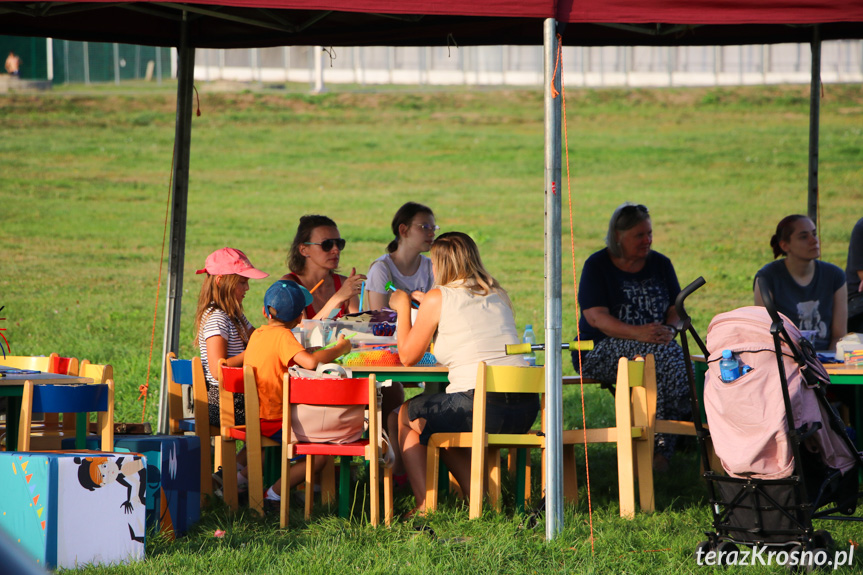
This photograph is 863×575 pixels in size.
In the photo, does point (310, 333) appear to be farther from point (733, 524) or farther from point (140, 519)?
point (733, 524)

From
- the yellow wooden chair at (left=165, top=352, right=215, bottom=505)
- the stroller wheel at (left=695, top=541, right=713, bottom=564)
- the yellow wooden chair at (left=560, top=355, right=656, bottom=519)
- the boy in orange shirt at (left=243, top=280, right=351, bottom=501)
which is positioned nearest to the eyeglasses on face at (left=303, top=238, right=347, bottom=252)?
the yellow wooden chair at (left=165, top=352, right=215, bottom=505)

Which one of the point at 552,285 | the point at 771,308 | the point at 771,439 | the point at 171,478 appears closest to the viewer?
the point at 771,308

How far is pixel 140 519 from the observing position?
Result: 4113 millimetres

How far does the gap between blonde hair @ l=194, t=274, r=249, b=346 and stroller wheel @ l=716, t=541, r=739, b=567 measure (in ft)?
8.82

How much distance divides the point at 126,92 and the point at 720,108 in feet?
46.4

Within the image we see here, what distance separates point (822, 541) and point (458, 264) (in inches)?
77.3

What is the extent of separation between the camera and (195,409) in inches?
208

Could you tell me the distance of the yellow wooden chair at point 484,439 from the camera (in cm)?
464

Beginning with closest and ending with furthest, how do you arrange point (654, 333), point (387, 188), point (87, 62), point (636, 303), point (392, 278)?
point (654, 333) < point (636, 303) < point (392, 278) < point (387, 188) < point (87, 62)

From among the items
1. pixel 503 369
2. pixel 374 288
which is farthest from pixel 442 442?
pixel 374 288

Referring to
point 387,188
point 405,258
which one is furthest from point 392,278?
point 387,188

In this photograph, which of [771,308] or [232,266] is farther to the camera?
[232,266]

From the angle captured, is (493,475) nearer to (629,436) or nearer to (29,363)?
(629,436)

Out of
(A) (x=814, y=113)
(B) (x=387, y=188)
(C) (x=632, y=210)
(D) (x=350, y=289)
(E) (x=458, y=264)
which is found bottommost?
(D) (x=350, y=289)
